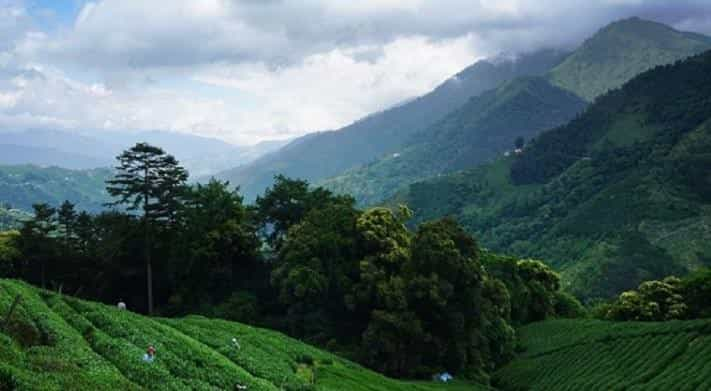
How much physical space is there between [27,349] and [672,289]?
68413 mm

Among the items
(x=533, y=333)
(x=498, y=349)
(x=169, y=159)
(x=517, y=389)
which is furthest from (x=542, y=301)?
(x=169, y=159)

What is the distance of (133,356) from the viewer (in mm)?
24859

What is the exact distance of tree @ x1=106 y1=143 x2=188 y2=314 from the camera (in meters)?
58.4

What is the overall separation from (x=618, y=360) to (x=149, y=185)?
46.1m

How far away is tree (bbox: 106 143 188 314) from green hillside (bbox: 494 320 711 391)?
37.7 m

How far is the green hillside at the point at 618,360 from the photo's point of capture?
39.8 m

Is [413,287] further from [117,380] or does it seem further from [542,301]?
[542,301]

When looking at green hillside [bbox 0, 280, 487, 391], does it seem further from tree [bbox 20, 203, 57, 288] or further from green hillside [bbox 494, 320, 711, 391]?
tree [bbox 20, 203, 57, 288]

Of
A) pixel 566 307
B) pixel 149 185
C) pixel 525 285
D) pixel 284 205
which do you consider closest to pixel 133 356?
pixel 149 185

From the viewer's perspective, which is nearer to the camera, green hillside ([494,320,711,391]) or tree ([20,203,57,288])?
green hillside ([494,320,711,391])

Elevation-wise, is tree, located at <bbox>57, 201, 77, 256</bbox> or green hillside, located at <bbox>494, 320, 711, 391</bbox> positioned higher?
tree, located at <bbox>57, 201, 77, 256</bbox>

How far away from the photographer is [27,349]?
21984mm

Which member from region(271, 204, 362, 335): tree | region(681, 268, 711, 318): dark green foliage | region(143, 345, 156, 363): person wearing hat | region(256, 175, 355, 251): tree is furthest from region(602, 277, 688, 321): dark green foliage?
region(143, 345, 156, 363): person wearing hat

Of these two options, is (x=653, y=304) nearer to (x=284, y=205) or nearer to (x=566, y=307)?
(x=566, y=307)
